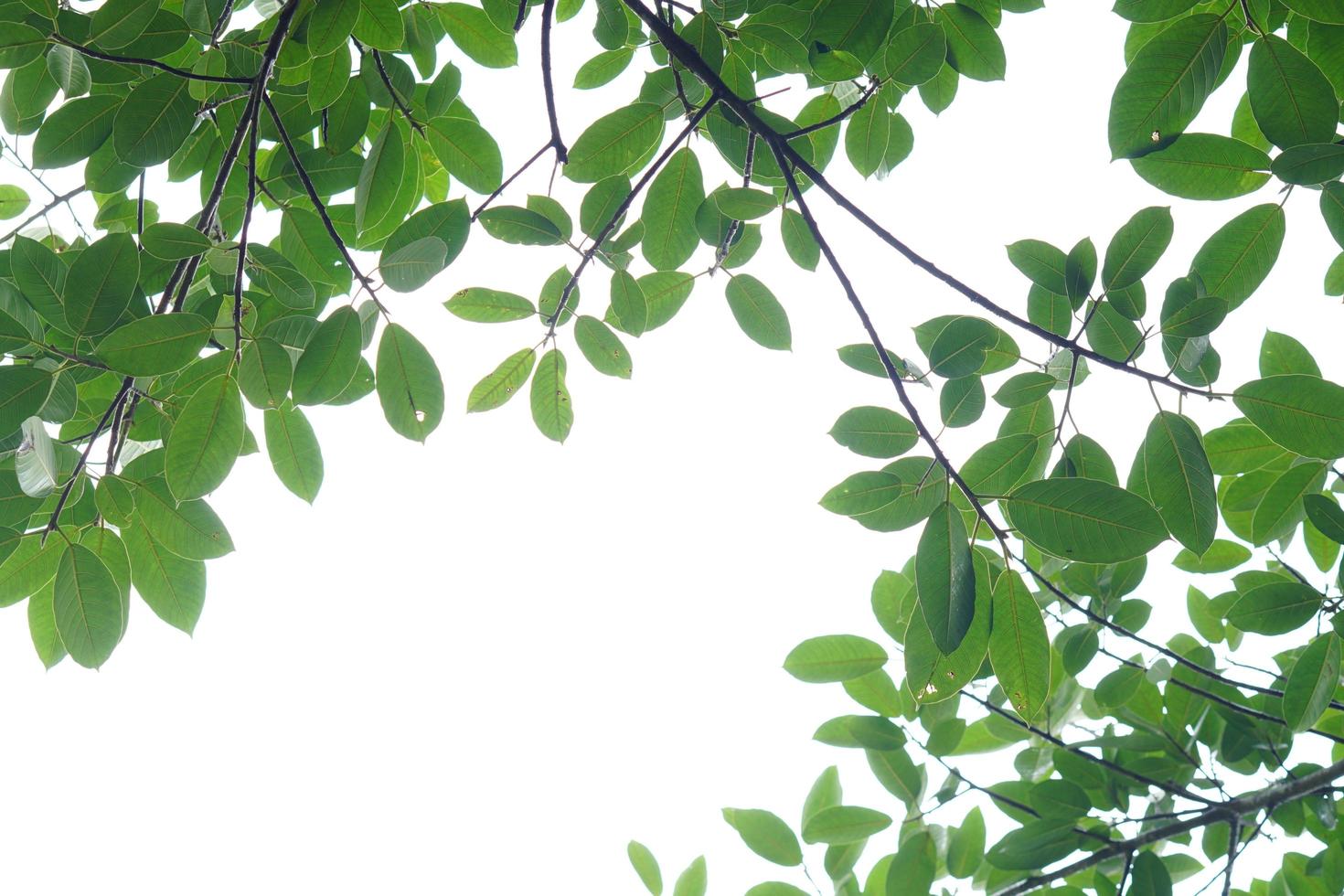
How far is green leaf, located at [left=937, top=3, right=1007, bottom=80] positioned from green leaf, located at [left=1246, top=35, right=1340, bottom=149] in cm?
44

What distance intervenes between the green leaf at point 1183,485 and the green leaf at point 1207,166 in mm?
251

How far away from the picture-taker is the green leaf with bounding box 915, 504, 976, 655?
2.79ft

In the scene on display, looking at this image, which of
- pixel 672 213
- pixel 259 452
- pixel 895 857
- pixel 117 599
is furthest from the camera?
pixel 895 857

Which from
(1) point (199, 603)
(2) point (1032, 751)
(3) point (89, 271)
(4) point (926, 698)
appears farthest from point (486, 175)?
(2) point (1032, 751)

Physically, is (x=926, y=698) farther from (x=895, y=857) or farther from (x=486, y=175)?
(x=486, y=175)

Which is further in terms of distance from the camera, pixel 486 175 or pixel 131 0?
pixel 486 175

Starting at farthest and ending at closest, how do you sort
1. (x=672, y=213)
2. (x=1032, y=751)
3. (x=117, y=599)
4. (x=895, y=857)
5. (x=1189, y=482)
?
(x=1032, y=751) → (x=895, y=857) → (x=672, y=213) → (x=117, y=599) → (x=1189, y=482)

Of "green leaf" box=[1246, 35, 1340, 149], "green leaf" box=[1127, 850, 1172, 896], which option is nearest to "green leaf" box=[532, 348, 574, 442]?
"green leaf" box=[1246, 35, 1340, 149]

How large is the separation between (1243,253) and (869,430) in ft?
1.51

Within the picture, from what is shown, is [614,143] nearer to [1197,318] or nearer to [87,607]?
[1197,318]

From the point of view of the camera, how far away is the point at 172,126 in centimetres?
104

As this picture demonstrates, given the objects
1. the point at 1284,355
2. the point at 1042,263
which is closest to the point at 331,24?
the point at 1042,263

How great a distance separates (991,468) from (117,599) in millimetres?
1057

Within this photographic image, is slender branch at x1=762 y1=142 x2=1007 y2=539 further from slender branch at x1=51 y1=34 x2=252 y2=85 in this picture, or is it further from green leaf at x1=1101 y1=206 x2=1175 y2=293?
slender branch at x1=51 y1=34 x2=252 y2=85
